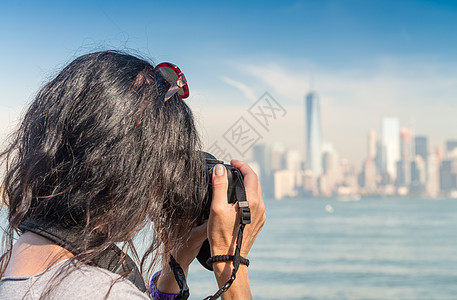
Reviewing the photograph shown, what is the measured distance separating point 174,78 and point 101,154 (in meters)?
0.23

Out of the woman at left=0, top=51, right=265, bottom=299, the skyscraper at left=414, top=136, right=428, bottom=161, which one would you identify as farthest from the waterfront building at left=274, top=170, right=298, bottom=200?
the woman at left=0, top=51, right=265, bottom=299

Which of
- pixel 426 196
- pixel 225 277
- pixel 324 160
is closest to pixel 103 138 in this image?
pixel 225 277

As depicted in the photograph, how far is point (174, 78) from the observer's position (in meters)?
1.02

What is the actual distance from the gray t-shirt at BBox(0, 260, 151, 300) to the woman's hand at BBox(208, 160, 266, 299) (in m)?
0.30

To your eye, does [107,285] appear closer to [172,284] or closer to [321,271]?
[172,284]

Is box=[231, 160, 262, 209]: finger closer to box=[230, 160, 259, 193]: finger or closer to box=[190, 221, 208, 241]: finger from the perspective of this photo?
box=[230, 160, 259, 193]: finger

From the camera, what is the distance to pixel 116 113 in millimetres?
904

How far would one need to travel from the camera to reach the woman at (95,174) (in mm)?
829

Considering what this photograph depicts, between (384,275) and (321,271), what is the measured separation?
2.07 meters

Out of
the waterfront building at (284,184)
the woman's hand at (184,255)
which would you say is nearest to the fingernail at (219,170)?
the woman's hand at (184,255)

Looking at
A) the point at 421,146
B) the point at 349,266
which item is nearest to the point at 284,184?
the point at 421,146

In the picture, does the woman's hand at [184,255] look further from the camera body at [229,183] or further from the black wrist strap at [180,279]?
the camera body at [229,183]

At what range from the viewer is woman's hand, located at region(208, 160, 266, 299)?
1.08m

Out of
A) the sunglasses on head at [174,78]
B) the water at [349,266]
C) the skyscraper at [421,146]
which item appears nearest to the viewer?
the sunglasses on head at [174,78]
